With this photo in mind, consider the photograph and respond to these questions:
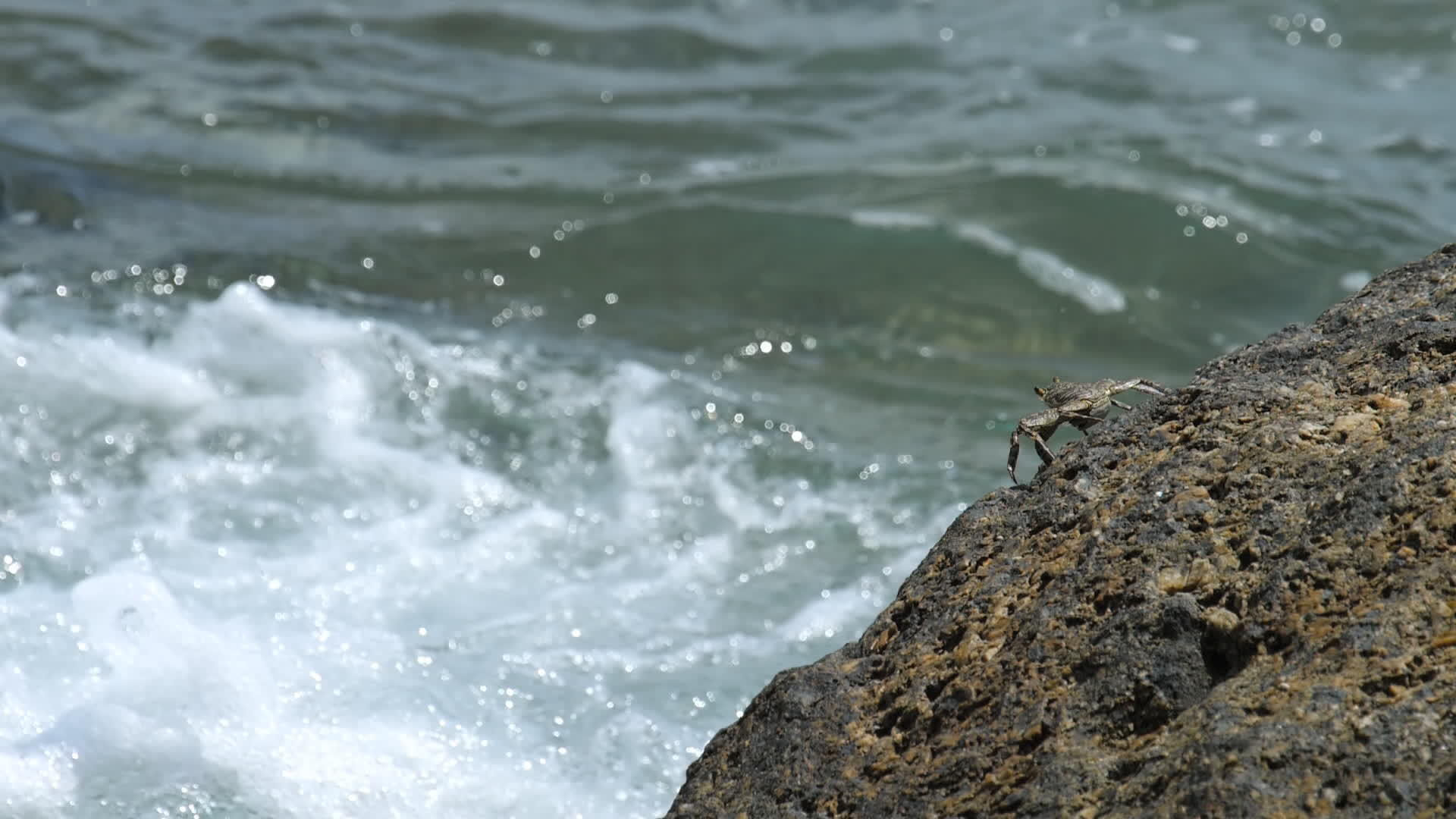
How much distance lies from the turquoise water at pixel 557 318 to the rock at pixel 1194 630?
149cm

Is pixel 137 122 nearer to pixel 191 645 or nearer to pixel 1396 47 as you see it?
pixel 191 645

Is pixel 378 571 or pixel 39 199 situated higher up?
pixel 39 199

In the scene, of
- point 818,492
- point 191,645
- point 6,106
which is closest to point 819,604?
point 818,492

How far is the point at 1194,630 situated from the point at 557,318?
4.97 m

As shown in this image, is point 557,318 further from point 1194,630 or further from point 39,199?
point 1194,630

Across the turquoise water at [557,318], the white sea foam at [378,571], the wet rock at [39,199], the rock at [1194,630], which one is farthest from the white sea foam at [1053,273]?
the wet rock at [39,199]

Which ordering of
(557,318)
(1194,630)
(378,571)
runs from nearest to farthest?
(1194,630), (378,571), (557,318)

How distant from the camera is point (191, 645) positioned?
4.22 m

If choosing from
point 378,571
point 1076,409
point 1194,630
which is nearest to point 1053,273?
point 378,571

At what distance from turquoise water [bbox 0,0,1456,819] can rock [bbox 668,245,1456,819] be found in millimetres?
1491

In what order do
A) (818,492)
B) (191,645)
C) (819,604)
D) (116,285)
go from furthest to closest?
(116,285) → (818,492) → (819,604) → (191,645)

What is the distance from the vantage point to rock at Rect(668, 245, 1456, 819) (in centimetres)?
187

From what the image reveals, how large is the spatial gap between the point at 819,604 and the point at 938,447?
3.95 ft

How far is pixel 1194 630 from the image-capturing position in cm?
212
